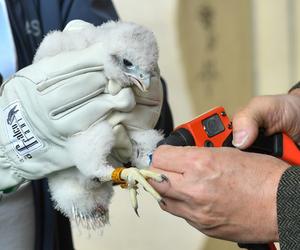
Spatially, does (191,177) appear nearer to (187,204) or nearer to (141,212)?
(187,204)

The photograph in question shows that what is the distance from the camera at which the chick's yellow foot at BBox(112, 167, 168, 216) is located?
2.12ft

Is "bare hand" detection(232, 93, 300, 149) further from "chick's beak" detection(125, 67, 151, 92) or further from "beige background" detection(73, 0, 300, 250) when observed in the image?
"beige background" detection(73, 0, 300, 250)

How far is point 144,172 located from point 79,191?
3.6 inches

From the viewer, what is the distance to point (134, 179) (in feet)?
Result: 2.12

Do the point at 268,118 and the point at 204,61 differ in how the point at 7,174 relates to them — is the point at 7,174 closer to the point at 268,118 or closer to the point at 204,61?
the point at 268,118

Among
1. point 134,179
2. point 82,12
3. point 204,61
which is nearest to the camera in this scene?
point 134,179

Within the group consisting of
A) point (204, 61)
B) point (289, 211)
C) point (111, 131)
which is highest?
point (111, 131)

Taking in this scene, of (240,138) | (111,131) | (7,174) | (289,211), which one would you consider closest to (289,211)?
(289,211)

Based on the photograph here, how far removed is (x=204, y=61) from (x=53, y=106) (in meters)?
1.46

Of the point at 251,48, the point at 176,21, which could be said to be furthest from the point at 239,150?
the point at 251,48

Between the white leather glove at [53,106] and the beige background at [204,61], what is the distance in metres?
1.29

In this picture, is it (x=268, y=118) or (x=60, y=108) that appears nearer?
(x=60, y=108)

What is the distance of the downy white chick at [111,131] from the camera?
66 cm

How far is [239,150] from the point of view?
0.75 metres
